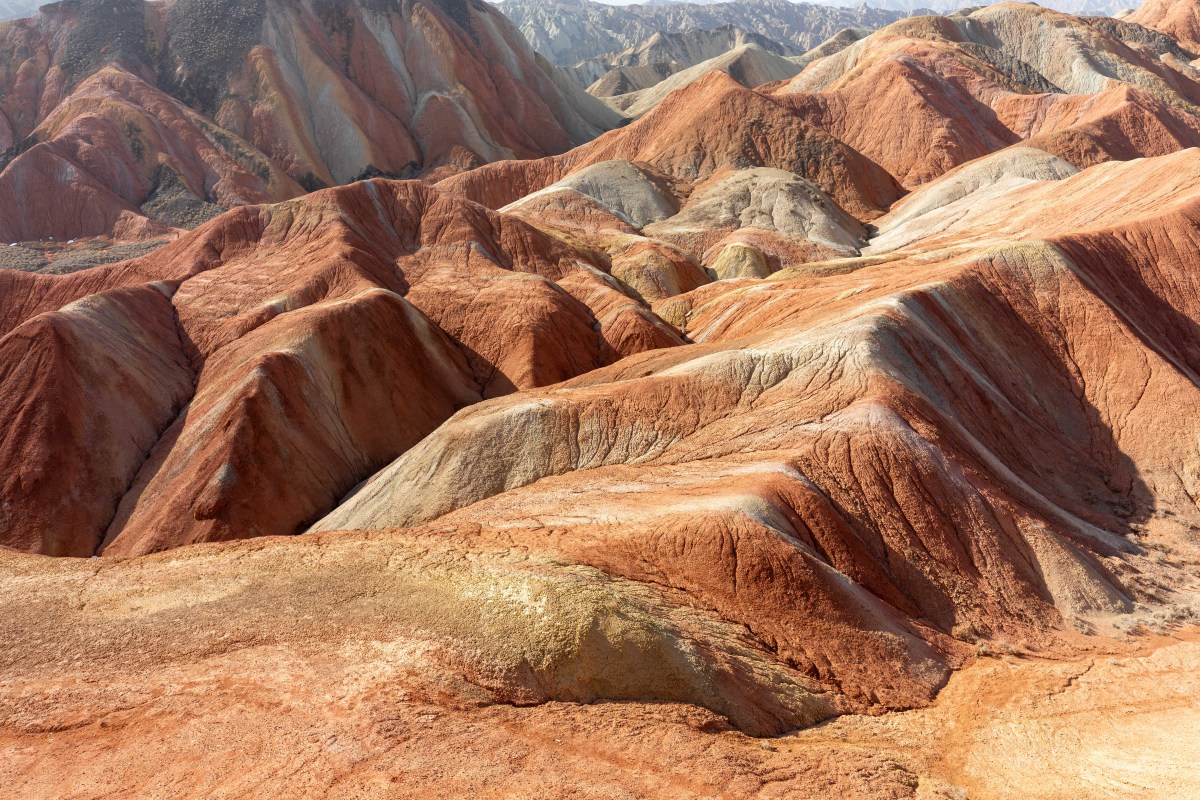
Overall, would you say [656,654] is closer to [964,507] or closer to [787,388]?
[964,507]

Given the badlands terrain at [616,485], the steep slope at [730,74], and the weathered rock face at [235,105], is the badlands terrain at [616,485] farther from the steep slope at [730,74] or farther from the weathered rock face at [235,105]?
the steep slope at [730,74]

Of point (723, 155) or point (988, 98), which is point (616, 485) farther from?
point (988, 98)

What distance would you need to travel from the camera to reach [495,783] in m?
11.1

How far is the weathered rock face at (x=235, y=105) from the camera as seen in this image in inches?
2746

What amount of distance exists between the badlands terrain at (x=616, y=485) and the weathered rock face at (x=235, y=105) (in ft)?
3.87

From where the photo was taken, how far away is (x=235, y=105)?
84188 millimetres

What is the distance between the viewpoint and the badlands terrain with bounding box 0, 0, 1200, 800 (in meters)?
12.7

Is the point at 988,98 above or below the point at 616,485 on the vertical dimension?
above

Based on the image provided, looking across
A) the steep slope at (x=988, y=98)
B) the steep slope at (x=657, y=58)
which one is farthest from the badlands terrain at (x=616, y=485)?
the steep slope at (x=657, y=58)

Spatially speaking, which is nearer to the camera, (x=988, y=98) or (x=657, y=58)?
(x=988, y=98)

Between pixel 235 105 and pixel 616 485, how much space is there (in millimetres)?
80199

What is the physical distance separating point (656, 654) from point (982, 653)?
860 cm

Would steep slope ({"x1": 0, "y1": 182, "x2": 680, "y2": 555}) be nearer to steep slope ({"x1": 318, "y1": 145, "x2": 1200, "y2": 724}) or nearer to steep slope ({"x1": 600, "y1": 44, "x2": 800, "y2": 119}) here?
steep slope ({"x1": 318, "y1": 145, "x2": 1200, "y2": 724})

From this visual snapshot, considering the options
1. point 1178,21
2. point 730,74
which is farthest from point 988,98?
point 1178,21
